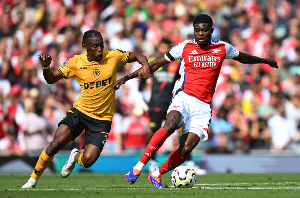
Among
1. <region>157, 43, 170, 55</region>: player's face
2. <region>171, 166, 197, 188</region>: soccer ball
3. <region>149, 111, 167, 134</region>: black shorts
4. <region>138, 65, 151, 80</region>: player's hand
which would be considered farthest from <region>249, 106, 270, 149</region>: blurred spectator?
<region>138, 65, 151, 80</region>: player's hand

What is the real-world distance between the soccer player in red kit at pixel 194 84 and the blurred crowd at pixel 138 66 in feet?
14.3

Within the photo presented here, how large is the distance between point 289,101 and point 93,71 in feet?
29.1

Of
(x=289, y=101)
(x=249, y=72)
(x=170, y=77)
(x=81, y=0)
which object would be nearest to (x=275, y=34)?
(x=249, y=72)

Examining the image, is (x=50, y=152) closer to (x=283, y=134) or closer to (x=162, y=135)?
(x=162, y=135)

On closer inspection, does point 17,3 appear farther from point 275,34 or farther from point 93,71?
point 93,71

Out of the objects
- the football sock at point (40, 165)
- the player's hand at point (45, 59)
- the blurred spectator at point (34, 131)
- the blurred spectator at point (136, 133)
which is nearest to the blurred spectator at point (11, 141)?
the blurred spectator at point (34, 131)

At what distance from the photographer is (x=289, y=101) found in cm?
1695

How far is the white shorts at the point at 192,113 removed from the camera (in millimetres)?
9219

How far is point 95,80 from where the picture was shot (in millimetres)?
9625

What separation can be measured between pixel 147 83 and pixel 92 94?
21.7 feet

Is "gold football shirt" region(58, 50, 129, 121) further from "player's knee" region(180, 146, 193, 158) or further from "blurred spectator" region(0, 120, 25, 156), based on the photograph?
"blurred spectator" region(0, 120, 25, 156)

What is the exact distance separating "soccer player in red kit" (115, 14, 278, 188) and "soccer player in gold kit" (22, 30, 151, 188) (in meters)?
0.60

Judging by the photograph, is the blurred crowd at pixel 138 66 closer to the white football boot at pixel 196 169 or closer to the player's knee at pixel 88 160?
the white football boot at pixel 196 169

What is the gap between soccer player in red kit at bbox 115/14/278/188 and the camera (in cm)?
918
